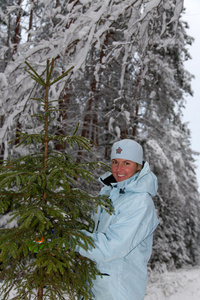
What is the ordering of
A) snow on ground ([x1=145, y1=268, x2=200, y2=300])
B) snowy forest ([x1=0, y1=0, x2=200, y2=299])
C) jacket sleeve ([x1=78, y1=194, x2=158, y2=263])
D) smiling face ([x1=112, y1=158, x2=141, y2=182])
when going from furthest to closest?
snow on ground ([x1=145, y1=268, x2=200, y2=300])
snowy forest ([x1=0, y1=0, x2=200, y2=299])
smiling face ([x1=112, y1=158, x2=141, y2=182])
jacket sleeve ([x1=78, y1=194, x2=158, y2=263])

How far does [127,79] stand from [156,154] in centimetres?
328

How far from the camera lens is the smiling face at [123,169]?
8.49ft

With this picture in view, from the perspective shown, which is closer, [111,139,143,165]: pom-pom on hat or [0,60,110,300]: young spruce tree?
[0,60,110,300]: young spruce tree

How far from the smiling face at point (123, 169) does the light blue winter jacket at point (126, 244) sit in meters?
0.19

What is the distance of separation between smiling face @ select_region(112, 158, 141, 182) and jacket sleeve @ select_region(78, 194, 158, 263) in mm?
357

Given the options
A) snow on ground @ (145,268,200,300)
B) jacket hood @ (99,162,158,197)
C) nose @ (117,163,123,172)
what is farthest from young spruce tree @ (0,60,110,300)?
snow on ground @ (145,268,200,300)

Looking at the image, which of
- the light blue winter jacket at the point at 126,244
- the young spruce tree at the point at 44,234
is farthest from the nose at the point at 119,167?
the young spruce tree at the point at 44,234

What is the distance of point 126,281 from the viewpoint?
221 cm

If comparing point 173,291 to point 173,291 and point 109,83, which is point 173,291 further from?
point 109,83

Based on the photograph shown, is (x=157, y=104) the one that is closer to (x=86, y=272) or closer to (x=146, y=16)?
(x=146, y=16)

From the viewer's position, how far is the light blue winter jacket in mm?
2104

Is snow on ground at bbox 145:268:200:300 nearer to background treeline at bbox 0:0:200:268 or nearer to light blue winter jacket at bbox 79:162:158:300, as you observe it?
background treeline at bbox 0:0:200:268

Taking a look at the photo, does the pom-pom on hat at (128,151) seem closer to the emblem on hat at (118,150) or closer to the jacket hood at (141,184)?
the emblem on hat at (118,150)

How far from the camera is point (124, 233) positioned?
2.12 meters
